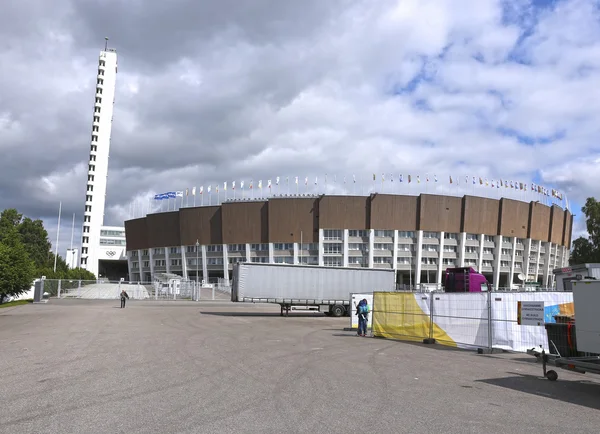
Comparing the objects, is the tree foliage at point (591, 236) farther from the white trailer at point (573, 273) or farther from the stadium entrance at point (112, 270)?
the stadium entrance at point (112, 270)

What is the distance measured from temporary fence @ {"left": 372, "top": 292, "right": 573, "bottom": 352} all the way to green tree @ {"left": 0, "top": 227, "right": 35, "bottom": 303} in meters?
34.0

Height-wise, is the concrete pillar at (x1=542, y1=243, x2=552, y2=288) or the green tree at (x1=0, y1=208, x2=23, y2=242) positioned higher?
the green tree at (x1=0, y1=208, x2=23, y2=242)

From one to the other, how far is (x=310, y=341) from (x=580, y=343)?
33.1ft

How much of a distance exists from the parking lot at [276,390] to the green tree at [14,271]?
29.5 meters

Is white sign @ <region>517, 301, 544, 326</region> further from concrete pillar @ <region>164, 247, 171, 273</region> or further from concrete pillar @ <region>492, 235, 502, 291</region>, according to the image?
concrete pillar @ <region>164, 247, 171, 273</region>

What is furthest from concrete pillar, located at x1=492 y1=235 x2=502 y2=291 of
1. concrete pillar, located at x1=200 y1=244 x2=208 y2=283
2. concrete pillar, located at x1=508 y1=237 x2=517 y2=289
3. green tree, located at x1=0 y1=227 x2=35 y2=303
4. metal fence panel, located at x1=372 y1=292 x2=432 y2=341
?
metal fence panel, located at x1=372 y1=292 x2=432 y2=341

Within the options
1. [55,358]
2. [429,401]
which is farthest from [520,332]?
[55,358]

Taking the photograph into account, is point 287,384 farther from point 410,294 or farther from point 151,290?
point 151,290

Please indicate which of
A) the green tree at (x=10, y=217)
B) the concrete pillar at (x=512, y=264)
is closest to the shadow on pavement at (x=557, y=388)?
the green tree at (x=10, y=217)

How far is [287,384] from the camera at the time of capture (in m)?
9.41

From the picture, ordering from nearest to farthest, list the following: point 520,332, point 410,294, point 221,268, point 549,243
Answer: point 520,332, point 410,294, point 221,268, point 549,243

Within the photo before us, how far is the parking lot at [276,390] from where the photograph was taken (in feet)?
21.8

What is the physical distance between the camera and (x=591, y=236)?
90.8 m

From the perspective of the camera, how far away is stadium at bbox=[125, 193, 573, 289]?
3922 inches
